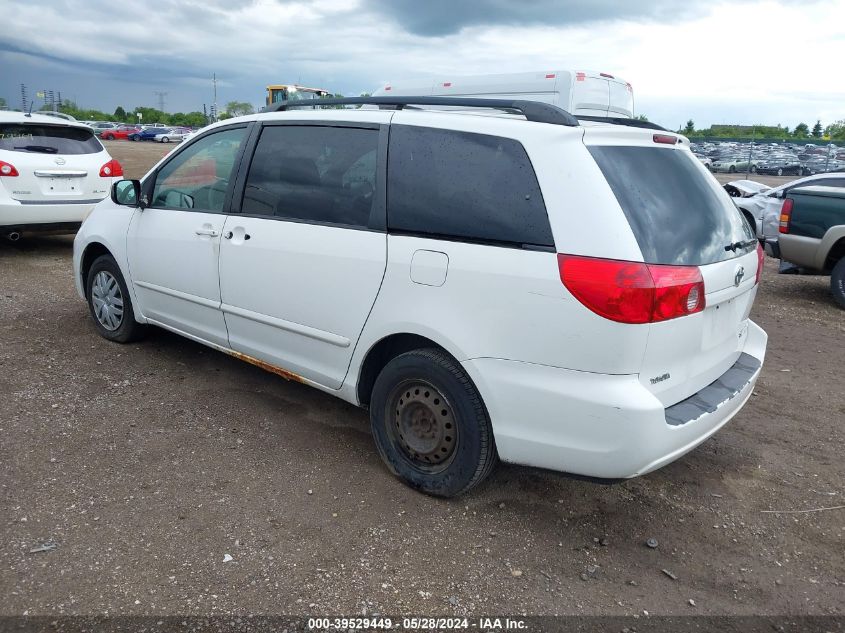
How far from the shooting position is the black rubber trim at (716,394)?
9.34ft

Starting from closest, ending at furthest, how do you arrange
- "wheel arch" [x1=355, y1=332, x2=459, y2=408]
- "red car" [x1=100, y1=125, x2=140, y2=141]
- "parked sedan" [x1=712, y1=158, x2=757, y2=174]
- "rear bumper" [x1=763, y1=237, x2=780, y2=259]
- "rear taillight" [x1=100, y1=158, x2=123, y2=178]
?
"wheel arch" [x1=355, y1=332, x2=459, y2=408]
"rear bumper" [x1=763, y1=237, x2=780, y2=259]
"rear taillight" [x1=100, y1=158, x2=123, y2=178]
"parked sedan" [x1=712, y1=158, x2=757, y2=174]
"red car" [x1=100, y1=125, x2=140, y2=141]

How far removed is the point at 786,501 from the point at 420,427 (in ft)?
6.38

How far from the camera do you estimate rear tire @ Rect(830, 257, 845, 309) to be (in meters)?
7.84

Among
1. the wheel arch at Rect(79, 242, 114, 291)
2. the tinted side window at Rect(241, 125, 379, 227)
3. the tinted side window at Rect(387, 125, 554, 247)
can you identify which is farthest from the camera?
the wheel arch at Rect(79, 242, 114, 291)

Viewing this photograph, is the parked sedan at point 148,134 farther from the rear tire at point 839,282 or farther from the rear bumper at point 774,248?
the rear tire at point 839,282

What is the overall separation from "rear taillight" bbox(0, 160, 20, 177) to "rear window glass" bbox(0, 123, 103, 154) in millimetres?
222

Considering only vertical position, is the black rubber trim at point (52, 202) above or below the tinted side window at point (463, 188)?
below

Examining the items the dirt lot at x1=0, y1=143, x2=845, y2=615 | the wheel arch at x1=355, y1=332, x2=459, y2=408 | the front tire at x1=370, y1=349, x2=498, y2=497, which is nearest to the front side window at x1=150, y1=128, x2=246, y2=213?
the dirt lot at x1=0, y1=143, x2=845, y2=615

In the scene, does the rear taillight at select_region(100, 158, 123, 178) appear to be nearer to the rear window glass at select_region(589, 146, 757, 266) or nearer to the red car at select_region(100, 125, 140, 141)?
the rear window glass at select_region(589, 146, 757, 266)

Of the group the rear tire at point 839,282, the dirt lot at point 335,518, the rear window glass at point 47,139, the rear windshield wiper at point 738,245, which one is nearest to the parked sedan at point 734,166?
the rear tire at point 839,282

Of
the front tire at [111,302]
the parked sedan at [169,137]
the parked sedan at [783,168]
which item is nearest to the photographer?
the front tire at [111,302]

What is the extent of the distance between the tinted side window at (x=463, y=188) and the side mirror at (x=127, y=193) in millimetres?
2314

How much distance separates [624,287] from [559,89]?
19.3 ft

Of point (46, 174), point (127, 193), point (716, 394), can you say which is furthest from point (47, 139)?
point (716, 394)
